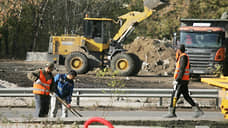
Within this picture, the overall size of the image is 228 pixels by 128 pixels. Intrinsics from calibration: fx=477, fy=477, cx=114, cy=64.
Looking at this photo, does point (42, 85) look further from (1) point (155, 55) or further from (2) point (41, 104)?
(1) point (155, 55)

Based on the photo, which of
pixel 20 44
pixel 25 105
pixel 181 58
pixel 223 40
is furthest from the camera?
pixel 20 44

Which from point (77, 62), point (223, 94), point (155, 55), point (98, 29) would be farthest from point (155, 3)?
point (223, 94)

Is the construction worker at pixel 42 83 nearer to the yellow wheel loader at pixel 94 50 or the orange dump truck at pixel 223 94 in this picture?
the orange dump truck at pixel 223 94

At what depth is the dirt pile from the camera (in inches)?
1238

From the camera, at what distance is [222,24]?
2461cm

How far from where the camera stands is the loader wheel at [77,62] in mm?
25312

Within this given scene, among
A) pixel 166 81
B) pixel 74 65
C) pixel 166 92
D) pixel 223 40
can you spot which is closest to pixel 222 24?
pixel 223 40

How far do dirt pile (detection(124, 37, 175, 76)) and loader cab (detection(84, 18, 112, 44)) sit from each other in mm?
5850

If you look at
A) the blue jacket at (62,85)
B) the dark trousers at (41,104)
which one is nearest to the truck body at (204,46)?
the blue jacket at (62,85)

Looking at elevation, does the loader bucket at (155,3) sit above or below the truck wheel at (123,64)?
above

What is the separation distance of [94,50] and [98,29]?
3.99 ft

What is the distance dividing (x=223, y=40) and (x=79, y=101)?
11.1 metres

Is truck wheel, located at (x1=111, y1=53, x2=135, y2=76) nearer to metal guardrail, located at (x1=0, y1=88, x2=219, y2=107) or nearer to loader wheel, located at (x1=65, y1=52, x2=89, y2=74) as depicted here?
loader wheel, located at (x1=65, y1=52, x2=89, y2=74)

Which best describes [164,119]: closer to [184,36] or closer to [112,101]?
[112,101]
